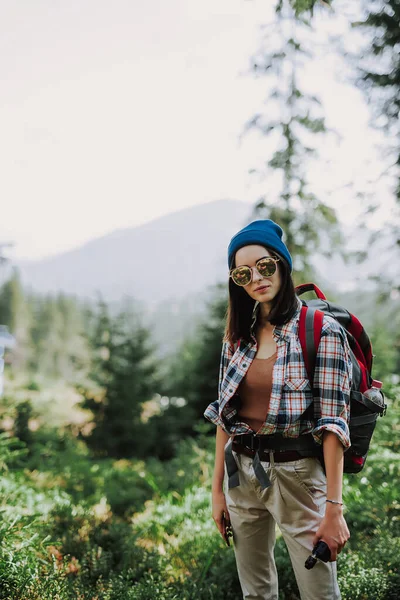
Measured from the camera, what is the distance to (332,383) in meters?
1.92

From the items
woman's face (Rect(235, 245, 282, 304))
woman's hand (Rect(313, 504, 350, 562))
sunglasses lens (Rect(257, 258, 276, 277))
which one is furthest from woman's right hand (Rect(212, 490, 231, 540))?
sunglasses lens (Rect(257, 258, 276, 277))

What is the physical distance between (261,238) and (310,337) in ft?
1.67

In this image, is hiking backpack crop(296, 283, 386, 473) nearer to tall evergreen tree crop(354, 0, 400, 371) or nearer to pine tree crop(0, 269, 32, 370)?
tall evergreen tree crop(354, 0, 400, 371)

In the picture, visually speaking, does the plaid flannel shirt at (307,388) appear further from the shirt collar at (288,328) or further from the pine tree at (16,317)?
the pine tree at (16,317)

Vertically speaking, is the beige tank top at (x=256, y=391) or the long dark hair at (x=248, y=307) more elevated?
the long dark hair at (x=248, y=307)

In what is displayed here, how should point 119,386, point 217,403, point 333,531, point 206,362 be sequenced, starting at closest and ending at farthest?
point 333,531, point 217,403, point 206,362, point 119,386

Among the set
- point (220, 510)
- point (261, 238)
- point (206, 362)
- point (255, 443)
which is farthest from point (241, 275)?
point (206, 362)

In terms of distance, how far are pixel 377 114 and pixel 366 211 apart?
1.81m

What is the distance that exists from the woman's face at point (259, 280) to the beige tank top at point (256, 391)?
284mm

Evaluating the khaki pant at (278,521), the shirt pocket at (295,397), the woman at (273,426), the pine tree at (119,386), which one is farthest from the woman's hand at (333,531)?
the pine tree at (119,386)

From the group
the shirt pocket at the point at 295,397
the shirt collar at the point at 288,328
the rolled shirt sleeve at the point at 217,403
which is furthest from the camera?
the rolled shirt sleeve at the point at 217,403

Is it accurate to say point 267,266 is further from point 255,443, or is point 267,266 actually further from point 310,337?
point 255,443

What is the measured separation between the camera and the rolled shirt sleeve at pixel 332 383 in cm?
190

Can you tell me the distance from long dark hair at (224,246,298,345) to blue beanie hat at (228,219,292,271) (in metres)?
0.03
